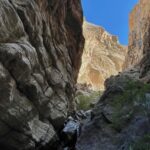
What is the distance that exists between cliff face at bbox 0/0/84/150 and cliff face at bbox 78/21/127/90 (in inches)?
2462

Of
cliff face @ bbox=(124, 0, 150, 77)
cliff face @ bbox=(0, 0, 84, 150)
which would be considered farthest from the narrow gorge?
cliff face @ bbox=(124, 0, 150, 77)

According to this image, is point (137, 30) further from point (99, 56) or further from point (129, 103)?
point (129, 103)

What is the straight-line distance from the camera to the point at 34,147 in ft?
64.4

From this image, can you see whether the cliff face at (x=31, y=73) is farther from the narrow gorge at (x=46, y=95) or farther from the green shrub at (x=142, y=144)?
the green shrub at (x=142, y=144)

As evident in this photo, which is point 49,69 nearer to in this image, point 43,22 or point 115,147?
point 43,22

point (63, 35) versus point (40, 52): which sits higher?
point (63, 35)

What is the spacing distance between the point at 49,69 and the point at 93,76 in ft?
230

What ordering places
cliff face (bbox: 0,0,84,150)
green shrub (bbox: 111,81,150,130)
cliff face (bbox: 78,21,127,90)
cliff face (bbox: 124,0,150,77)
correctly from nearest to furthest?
cliff face (bbox: 0,0,84,150) → green shrub (bbox: 111,81,150,130) → cliff face (bbox: 124,0,150,77) → cliff face (bbox: 78,21,127,90)

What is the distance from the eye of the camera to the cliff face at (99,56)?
3644 inches

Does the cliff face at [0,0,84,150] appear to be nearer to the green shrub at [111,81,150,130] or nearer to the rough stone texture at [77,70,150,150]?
the rough stone texture at [77,70,150,150]

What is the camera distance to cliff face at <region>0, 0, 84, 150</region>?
1636 cm

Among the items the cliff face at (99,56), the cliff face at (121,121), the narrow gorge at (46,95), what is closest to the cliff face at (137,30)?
the cliff face at (99,56)

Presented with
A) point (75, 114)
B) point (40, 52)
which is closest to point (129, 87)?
point (40, 52)

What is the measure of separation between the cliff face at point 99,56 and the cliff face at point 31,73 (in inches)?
2462
